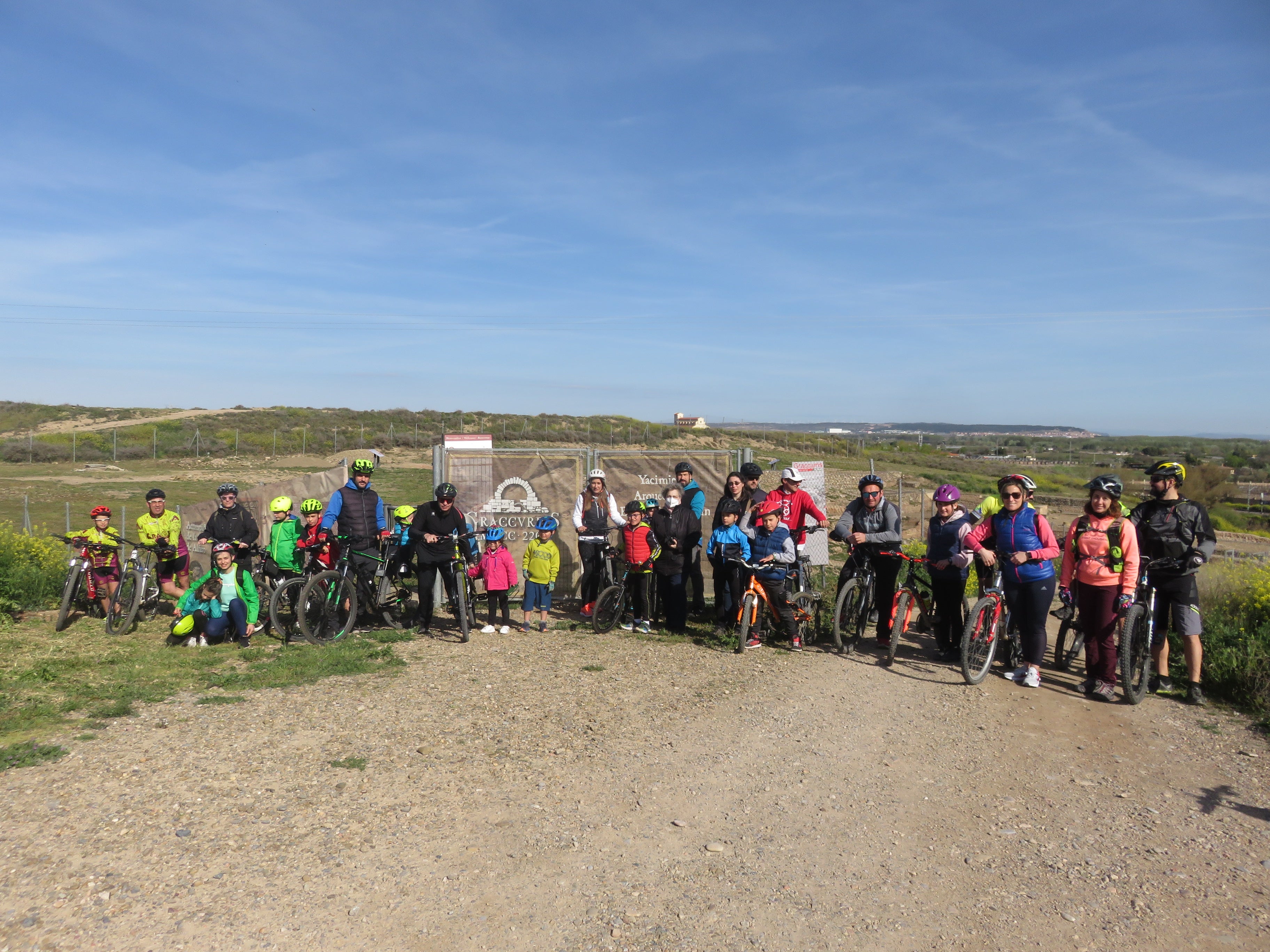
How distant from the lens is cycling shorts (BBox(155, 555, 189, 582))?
9.91m

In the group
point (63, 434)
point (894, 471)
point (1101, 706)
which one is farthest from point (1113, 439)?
point (1101, 706)

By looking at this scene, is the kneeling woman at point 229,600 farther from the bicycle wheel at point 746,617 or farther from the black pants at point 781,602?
the black pants at point 781,602

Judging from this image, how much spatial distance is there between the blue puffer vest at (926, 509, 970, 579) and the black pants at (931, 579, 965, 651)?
0.26ft

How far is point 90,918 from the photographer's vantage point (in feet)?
12.2

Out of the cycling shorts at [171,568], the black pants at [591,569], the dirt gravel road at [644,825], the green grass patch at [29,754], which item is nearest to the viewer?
the dirt gravel road at [644,825]

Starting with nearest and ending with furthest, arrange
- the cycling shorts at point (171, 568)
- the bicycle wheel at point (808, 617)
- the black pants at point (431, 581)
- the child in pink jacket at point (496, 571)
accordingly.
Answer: the bicycle wheel at point (808, 617) < the black pants at point (431, 581) < the child in pink jacket at point (496, 571) < the cycling shorts at point (171, 568)

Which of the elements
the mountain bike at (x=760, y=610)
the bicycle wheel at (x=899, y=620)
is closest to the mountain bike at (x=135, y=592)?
the mountain bike at (x=760, y=610)

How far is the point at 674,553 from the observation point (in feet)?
31.8

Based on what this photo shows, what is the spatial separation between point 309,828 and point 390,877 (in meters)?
0.76

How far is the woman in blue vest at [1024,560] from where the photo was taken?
7383 mm

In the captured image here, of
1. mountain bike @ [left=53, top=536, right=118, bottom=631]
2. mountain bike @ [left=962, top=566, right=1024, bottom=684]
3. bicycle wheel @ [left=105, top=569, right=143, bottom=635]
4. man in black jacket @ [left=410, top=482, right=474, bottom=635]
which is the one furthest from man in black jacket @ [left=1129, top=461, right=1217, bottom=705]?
mountain bike @ [left=53, top=536, right=118, bottom=631]

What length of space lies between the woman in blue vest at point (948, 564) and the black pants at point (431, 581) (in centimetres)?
500

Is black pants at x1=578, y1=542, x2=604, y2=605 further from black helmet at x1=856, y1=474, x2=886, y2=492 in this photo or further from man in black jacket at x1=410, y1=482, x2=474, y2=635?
black helmet at x1=856, y1=474, x2=886, y2=492

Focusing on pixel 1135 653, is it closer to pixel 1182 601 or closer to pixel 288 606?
pixel 1182 601
